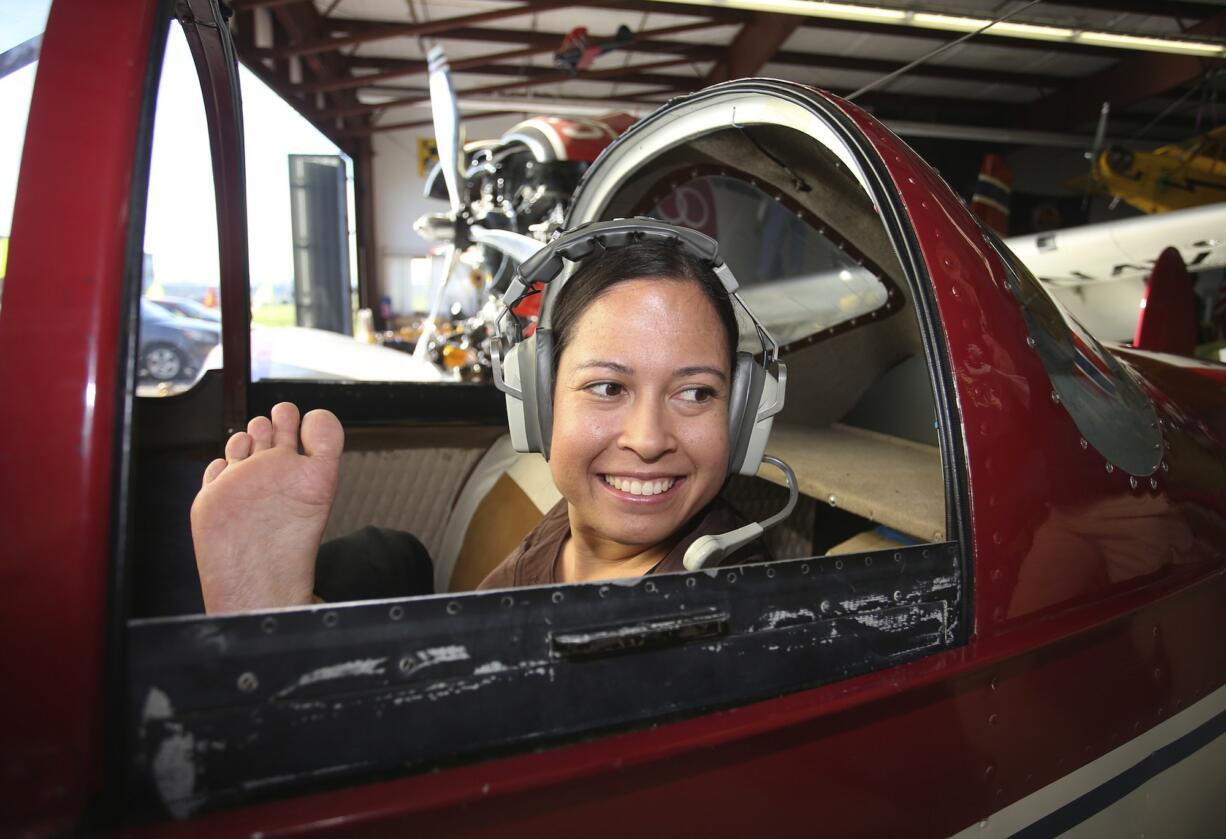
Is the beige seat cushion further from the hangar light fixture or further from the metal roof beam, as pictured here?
the metal roof beam

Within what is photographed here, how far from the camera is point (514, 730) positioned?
61 centimetres

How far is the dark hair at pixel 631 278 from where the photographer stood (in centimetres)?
98

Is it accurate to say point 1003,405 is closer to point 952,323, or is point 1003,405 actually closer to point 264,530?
point 952,323

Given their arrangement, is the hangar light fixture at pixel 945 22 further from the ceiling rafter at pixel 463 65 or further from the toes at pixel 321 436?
the ceiling rafter at pixel 463 65

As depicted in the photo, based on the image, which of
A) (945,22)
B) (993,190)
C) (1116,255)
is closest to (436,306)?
(945,22)

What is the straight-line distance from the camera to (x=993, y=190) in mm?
8250

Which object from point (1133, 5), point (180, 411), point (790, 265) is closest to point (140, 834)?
point (180, 411)

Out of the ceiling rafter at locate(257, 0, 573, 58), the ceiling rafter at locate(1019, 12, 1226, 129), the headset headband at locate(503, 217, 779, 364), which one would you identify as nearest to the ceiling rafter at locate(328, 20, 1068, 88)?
the ceiling rafter at locate(1019, 12, 1226, 129)

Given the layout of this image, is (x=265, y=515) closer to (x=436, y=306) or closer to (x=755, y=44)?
(x=436, y=306)

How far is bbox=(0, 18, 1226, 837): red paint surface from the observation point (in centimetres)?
49

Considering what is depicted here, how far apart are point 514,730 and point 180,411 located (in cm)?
139

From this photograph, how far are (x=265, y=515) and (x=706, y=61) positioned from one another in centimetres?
1107

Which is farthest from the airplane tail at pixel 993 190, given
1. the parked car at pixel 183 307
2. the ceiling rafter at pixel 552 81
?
the parked car at pixel 183 307

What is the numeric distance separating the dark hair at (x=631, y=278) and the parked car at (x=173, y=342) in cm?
943
